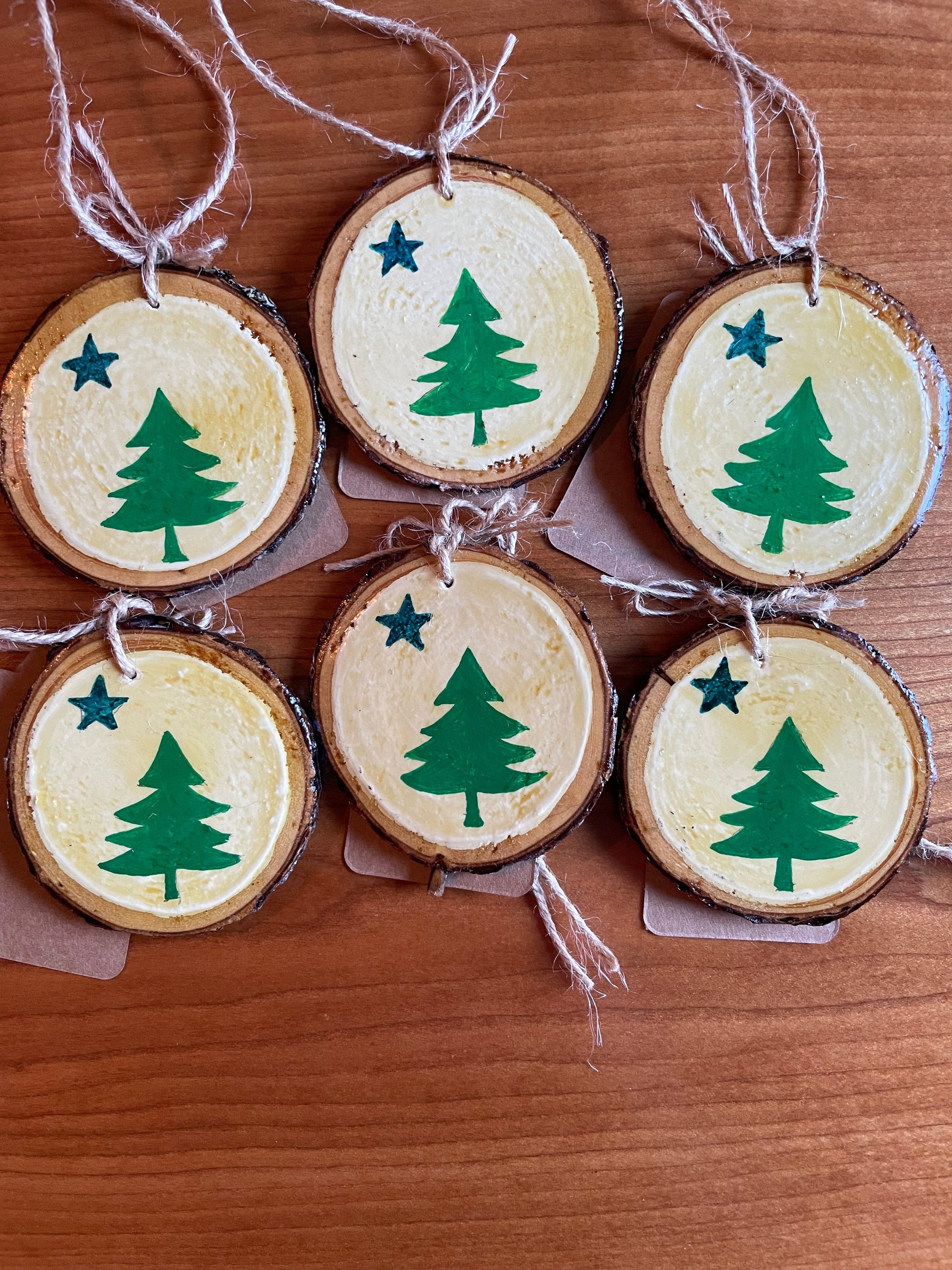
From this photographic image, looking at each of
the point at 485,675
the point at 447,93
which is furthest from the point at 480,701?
the point at 447,93

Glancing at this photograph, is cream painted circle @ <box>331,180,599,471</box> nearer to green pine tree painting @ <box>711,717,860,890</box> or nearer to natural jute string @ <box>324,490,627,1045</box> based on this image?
natural jute string @ <box>324,490,627,1045</box>

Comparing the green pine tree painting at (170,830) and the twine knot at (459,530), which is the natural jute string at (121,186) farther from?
the green pine tree painting at (170,830)

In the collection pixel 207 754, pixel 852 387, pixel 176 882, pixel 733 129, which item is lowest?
pixel 176 882

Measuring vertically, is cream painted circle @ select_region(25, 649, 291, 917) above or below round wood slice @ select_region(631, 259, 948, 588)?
below

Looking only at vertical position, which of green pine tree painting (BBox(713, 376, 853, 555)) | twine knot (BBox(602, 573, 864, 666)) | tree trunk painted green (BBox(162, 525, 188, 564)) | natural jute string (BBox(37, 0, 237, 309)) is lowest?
twine knot (BBox(602, 573, 864, 666))

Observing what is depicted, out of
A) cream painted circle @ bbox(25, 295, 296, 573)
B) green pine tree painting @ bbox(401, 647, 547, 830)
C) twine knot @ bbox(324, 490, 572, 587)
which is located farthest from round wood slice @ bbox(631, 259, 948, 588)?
cream painted circle @ bbox(25, 295, 296, 573)

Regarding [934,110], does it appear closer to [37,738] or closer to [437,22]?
[437,22]

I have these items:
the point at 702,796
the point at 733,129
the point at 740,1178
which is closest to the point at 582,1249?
the point at 740,1178
